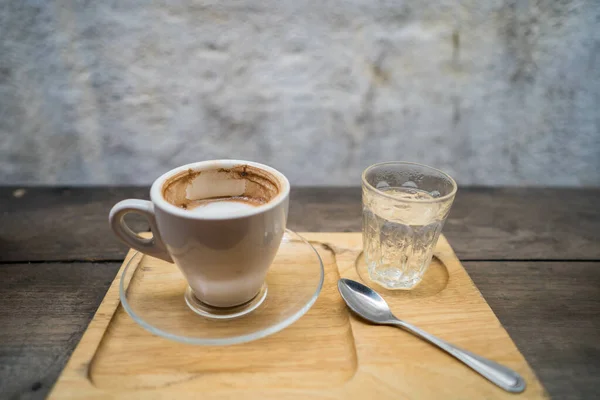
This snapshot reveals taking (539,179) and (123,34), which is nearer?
(123,34)

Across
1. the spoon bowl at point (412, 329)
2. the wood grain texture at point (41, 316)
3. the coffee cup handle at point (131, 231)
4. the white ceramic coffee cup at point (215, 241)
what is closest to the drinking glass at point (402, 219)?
the spoon bowl at point (412, 329)

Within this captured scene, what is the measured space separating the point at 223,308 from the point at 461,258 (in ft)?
1.46

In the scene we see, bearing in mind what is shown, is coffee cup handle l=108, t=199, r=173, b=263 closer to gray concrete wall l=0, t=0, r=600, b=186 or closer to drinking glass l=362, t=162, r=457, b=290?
drinking glass l=362, t=162, r=457, b=290

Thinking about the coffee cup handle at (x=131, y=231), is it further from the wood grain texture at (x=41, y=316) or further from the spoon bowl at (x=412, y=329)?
the spoon bowl at (x=412, y=329)

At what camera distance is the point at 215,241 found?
47 centimetres

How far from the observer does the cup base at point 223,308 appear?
54cm

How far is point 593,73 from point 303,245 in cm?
88

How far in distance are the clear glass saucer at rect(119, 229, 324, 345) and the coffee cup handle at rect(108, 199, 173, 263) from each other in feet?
0.20

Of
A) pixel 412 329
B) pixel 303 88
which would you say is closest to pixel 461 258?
pixel 412 329

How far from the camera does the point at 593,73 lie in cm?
103

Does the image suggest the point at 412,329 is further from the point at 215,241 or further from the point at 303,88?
the point at 303,88

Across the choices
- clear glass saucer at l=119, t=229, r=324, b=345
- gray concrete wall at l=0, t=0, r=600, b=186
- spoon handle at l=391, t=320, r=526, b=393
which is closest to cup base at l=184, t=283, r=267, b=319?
clear glass saucer at l=119, t=229, r=324, b=345

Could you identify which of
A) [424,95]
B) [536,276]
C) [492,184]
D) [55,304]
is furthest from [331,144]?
[55,304]

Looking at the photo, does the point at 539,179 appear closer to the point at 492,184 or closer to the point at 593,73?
the point at 492,184
